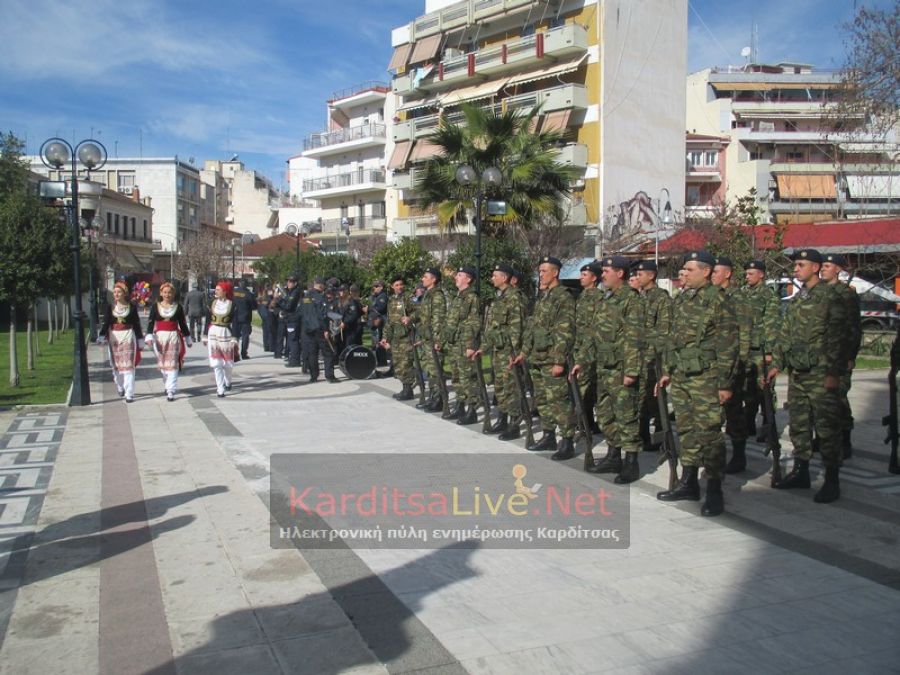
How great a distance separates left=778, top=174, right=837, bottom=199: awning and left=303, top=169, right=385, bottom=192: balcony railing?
25868mm

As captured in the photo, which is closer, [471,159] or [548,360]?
[548,360]

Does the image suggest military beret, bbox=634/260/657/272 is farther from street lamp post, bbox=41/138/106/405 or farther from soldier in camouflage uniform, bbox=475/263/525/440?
street lamp post, bbox=41/138/106/405

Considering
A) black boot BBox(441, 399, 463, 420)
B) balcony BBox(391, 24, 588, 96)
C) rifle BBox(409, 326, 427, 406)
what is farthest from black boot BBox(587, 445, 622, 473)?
balcony BBox(391, 24, 588, 96)

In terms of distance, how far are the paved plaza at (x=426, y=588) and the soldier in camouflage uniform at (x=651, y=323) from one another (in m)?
0.85

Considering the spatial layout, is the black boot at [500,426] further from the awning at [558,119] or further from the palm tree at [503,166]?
the awning at [558,119]

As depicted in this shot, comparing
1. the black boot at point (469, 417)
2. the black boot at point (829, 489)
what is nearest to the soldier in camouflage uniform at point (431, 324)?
the black boot at point (469, 417)

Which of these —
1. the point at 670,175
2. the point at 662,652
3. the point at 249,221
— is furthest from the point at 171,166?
the point at 662,652

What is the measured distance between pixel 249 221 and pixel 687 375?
8881 cm

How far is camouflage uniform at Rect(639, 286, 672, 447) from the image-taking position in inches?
269

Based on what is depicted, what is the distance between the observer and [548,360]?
8305 millimetres

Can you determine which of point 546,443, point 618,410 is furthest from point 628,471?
point 546,443

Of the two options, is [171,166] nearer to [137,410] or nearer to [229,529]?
[137,410]

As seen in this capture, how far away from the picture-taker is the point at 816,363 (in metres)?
6.79

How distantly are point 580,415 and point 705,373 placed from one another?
187cm
